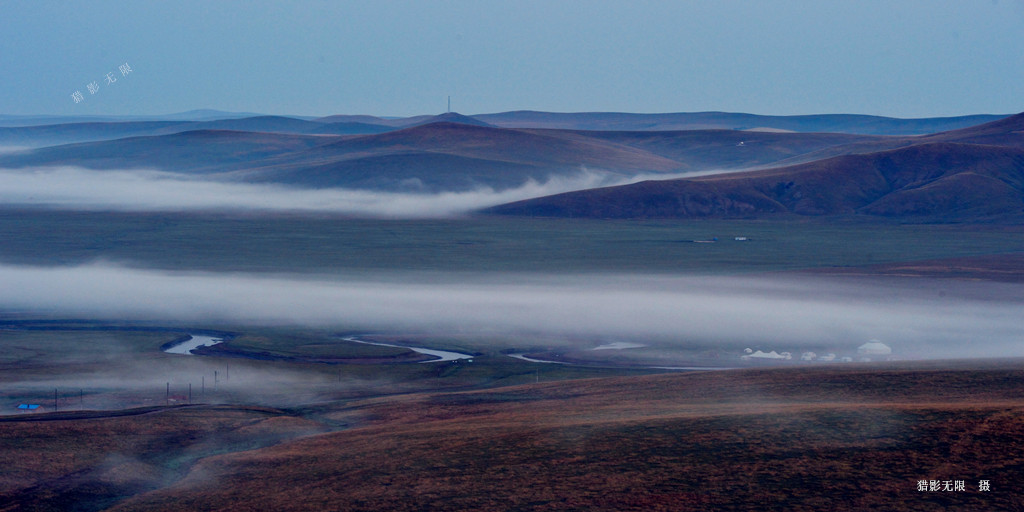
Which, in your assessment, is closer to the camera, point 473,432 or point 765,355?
point 473,432

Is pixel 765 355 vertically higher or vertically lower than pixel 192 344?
lower

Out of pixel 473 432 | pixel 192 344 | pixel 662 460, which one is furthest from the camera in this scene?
pixel 192 344

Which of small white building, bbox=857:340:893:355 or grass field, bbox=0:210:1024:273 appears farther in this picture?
grass field, bbox=0:210:1024:273

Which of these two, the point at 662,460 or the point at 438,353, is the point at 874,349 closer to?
the point at 438,353

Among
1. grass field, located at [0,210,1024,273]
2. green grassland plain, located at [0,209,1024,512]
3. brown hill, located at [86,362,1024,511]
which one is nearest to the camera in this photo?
brown hill, located at [86,362,1024,511]

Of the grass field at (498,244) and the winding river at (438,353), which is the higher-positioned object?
the grass field at (498,244)

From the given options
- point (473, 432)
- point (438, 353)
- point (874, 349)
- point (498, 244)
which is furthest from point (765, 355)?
point (498, 244)
